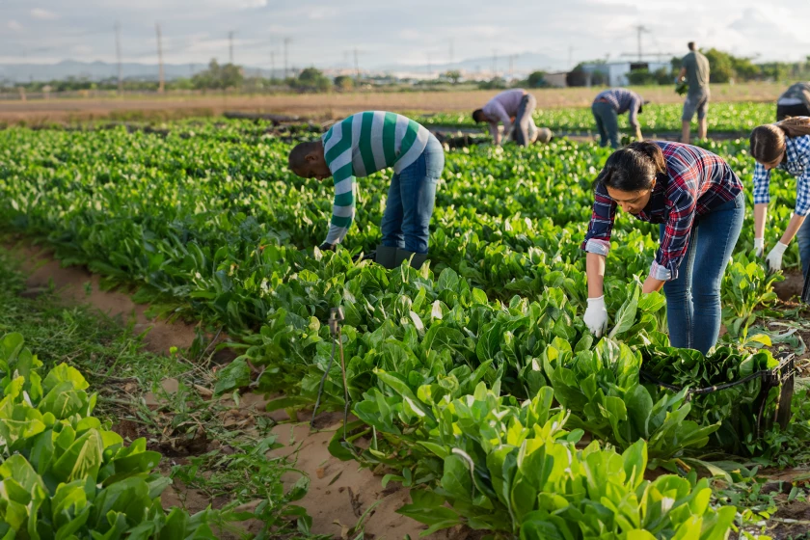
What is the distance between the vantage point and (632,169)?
3168 millimetres

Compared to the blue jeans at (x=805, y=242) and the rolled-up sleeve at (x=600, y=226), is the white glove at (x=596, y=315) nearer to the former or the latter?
the rolled-up sleeve at (x=600, y=226)

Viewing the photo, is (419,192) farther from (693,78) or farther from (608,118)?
(693,78)

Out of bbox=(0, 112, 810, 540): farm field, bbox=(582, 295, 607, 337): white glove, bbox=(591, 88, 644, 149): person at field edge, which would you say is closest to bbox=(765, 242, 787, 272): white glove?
bbox=(0, 112, 810, 540): farm field

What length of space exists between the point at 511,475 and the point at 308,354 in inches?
73.7

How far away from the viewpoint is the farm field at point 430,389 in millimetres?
2512

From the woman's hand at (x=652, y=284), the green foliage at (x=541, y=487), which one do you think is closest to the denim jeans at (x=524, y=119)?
the woman's hand at (x=652, y=284)

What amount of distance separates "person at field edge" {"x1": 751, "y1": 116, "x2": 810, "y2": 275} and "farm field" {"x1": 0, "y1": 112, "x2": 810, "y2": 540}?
0.25 meters

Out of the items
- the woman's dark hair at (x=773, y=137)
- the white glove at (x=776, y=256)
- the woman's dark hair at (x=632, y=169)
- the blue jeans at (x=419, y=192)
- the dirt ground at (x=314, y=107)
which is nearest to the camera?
the woman's dark hair at (x=632, y=169)

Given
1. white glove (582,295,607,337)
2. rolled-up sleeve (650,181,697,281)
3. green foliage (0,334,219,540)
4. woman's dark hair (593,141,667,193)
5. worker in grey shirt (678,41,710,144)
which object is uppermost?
worker in grey shirt (678,41,710,144)

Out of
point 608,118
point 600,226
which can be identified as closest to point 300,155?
point 600,226

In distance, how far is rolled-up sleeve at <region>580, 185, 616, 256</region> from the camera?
354 cm

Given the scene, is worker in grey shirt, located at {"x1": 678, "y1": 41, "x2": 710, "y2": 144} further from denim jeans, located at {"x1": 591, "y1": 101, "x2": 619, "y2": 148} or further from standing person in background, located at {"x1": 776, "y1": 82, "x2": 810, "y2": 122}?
standing person in background, located at {"x1": 776, "y1": 82, "x2": 810, "y2": 122}

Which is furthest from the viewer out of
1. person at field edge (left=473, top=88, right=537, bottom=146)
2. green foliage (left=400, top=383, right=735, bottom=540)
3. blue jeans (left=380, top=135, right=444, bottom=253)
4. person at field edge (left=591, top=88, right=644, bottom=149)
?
person at field edge (left=591, top=88, right=644, bottom=149)

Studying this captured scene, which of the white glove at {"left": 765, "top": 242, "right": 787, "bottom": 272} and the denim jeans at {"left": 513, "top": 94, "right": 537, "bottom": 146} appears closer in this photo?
the white glove at {"left": 765, "top": 242, "right": 787, "bottom": 272}
